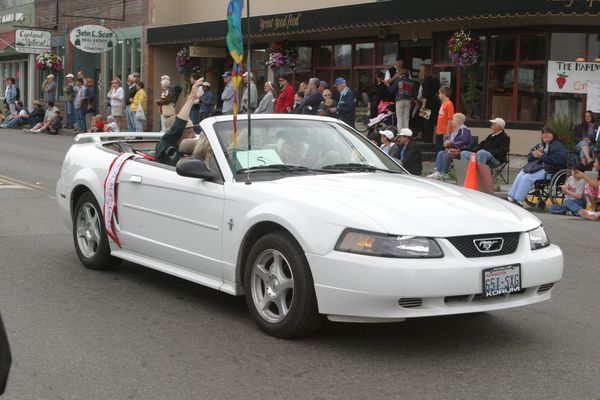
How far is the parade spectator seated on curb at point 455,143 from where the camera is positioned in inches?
655

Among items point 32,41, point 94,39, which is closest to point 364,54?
point 94,39

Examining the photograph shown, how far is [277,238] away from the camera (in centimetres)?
580

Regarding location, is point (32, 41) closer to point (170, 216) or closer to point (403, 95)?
point (403, 95)

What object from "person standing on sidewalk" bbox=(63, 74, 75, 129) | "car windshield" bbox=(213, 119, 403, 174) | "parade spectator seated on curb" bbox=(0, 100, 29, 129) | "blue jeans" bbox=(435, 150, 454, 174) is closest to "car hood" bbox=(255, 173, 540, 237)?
"car windshield" bbox=(213, 119, 403, 174)

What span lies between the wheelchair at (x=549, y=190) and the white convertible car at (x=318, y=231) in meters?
7.74

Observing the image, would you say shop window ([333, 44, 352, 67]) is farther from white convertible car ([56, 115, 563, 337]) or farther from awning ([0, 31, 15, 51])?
awning ([0, 31, 15, 51])

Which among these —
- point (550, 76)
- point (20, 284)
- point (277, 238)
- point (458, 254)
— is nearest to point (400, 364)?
point (458, 254)

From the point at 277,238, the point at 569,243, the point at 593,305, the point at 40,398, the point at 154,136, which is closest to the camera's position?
the point at 40,398

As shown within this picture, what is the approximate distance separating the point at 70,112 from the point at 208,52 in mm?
6293

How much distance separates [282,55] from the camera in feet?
89.6

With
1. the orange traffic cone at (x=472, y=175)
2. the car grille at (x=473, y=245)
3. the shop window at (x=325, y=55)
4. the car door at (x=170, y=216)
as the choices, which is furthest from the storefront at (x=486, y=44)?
the car grille at (x=473, y=245)

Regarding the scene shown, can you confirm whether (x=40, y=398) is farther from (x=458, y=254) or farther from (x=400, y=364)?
(x=458, y=254)

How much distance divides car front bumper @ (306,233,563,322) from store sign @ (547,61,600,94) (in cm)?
1370

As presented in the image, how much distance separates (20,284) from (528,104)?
15407 mm
